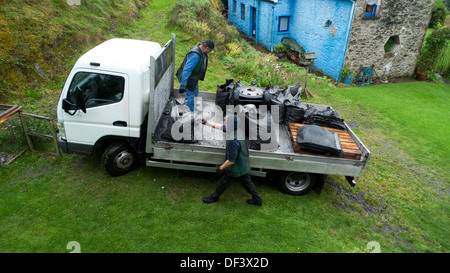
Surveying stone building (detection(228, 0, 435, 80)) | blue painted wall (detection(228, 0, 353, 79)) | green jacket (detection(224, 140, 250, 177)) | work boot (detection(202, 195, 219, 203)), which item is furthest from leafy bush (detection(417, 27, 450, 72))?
work boot (detection(202, 195, 219, 203))

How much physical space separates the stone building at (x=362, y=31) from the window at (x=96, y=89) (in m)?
12.6

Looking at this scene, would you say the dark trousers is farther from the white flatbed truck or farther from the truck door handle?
the truck door handle

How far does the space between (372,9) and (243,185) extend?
13.2m

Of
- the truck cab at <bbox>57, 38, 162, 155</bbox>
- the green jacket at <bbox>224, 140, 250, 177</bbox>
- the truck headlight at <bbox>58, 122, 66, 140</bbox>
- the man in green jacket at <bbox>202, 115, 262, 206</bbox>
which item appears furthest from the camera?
the truck headlight at <bbox>58, 122, 66, 140</bbox>

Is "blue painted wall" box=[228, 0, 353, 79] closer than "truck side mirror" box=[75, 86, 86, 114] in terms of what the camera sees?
No

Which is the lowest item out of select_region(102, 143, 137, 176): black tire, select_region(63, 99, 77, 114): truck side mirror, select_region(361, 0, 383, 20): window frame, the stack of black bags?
select_region(102, 143, 137, 176): black tire

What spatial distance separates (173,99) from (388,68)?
13.8m

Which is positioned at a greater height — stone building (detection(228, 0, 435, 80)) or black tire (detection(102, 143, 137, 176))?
stone building (detection(228, 0, 435, 80))

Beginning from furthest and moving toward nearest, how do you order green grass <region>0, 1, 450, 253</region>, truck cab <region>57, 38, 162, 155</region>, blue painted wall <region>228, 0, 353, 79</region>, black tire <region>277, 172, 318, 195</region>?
blue painted wall <region>228, 0, 353, 79</region>, black tire <region>277, 172, 318, 195</region>, truck cab <region>57, 38, 162, 155</region>, green grass <region>0, 1, 450, 253</region>

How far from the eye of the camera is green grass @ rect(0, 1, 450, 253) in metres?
4.61

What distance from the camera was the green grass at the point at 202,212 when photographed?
4.61m

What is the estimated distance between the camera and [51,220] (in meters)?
4.84

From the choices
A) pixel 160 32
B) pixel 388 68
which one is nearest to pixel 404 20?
pixel 388 68

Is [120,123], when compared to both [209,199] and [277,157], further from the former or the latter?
[277,157]
